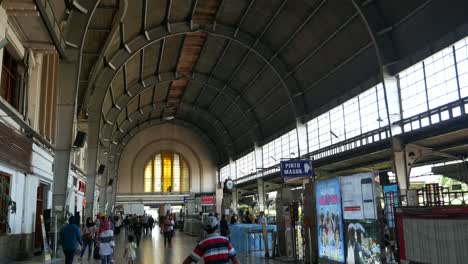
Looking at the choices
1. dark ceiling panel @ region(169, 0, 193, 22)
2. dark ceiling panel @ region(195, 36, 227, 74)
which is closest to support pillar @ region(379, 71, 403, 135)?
dark ceiling panel @ region(169, 0, 193, 22)

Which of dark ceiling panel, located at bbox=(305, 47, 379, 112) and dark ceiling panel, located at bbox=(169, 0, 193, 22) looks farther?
dark ceiling panel, located at bbox=(169, 0, 193, 22)

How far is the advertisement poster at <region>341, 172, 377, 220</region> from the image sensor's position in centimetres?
1093

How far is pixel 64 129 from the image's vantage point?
2016 centimetres

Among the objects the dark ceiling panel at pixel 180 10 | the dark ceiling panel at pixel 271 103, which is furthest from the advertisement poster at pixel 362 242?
the dark ceiling panel at pixel 271 103

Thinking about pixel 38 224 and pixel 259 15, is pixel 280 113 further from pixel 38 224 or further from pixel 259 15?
pixel 38 224

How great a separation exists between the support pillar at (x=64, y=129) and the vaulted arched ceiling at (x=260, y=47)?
587 centimetres

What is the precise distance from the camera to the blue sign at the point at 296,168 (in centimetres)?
1814

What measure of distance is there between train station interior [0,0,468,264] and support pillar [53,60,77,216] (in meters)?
0.05

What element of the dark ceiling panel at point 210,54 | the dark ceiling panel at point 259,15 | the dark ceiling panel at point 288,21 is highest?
the dark ceiling panel at point 210,54

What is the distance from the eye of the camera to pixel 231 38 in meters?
34.8

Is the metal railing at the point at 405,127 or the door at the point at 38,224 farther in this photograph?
the door at the point at 38,224

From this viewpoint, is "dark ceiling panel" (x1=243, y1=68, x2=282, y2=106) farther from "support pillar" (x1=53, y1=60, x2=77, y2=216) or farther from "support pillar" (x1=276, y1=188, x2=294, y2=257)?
"support pillar" (x1=276, y1=188, x2=294, y2=257)

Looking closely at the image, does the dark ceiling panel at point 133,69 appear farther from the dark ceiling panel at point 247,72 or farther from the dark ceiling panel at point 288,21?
the dark ceiling panel at point 288,21

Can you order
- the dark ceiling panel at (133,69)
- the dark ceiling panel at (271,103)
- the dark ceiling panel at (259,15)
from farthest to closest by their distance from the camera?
the dark ceiling panel at (271,103) < the dark ceiling panel at (133,69) < the dark ceiling panel at (259,15)
